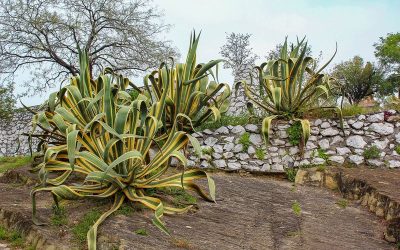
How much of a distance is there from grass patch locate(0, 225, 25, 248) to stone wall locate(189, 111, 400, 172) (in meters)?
3.32

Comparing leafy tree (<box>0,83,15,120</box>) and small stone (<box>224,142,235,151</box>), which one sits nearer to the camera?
small stone (<box>224,142,235,151</box>)

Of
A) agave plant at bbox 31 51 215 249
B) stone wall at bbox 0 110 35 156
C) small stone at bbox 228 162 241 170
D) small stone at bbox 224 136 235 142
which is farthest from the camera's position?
stone wall at bbox 0 110 35 156

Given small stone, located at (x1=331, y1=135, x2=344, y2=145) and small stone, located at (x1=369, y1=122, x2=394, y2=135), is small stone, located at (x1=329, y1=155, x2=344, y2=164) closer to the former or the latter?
small stone, located at (x1=331, y1=135, x2=344, y2=145)

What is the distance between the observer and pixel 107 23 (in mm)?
15430

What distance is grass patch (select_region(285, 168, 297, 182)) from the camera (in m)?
6.30

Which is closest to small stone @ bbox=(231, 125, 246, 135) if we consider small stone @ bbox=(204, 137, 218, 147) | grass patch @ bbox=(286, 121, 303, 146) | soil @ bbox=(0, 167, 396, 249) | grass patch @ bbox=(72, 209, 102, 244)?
small stone @ bbox=(204, 137, 218, 147)

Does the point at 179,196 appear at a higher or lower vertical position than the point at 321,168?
lower

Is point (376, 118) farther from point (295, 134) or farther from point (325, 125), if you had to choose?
point (295, 134)

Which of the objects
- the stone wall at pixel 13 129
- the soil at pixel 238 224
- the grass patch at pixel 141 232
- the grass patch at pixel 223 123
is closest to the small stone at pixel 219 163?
the grass patch at pixel 223 123

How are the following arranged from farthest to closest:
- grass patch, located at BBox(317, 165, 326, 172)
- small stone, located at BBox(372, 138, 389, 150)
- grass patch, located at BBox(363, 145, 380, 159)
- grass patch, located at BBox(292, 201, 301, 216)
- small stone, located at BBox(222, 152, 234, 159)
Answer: small stone, located at BBox(222, 152, 234, 159) < small stone, located at BBox(372, 138, 389, 150) < grass patch, located at BBox(363, 145, 380, 159) < grass patch, located at BBox(317, 165, 326, 172) < grass patch, located at BBox(292, 201, 301, 216)

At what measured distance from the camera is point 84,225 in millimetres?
3625

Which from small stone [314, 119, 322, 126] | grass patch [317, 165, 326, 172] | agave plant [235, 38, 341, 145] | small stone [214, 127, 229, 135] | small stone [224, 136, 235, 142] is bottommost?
grass patch [317, 165, 326, 172]

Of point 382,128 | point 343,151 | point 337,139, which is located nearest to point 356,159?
point 343,151

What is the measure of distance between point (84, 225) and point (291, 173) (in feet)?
11.4
